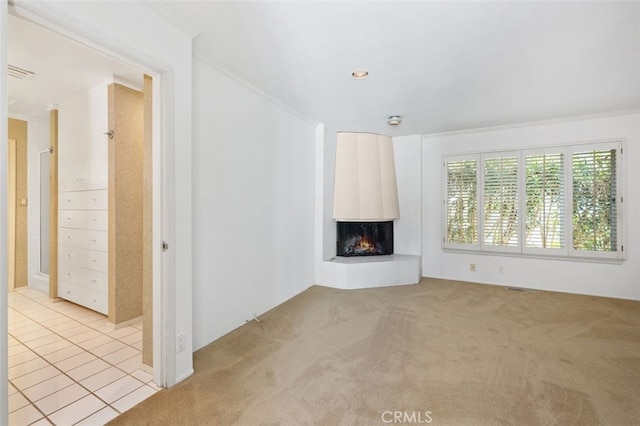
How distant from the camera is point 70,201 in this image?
331 cm

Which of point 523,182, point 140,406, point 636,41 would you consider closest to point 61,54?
point 140,406

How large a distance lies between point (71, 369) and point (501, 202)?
507 centimetres

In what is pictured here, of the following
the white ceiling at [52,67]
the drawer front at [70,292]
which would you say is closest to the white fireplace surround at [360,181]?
the white ceiling at [52,67]

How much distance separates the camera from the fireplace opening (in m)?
4.50

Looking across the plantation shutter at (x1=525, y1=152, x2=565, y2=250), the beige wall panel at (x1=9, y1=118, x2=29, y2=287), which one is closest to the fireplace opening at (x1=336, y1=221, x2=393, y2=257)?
the plantation shutter at (x1=525, y1=152, x2=565, y2=250)

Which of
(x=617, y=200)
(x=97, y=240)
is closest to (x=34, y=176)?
(x=97, y=240)

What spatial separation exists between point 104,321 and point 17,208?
2.50 meters

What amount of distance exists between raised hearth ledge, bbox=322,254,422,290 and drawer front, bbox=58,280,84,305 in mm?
2914

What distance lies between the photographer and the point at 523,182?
13.3 ft

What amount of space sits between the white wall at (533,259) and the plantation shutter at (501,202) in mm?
231

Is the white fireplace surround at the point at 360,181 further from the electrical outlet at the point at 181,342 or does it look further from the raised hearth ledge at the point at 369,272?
the electrical outlet at the point at 181,342

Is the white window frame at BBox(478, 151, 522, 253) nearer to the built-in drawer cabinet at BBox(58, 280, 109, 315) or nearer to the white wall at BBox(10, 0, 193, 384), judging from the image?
the white wall at BBox(10, 0, 193, 384)

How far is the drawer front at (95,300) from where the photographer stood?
117 inches

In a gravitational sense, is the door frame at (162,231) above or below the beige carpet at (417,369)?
above
